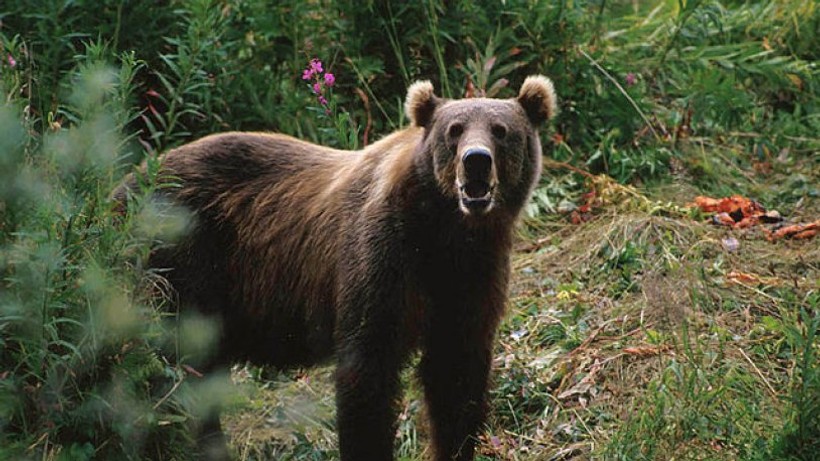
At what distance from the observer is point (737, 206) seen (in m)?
7.19

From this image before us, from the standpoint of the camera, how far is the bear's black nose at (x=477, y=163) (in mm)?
4879

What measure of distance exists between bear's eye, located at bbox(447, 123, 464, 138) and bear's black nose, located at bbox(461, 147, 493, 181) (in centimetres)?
24

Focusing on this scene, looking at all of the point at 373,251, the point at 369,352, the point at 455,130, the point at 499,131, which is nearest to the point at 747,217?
the point at 499,131

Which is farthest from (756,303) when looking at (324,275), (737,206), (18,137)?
(18,137)

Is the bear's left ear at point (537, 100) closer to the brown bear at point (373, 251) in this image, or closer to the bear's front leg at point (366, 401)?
the brown bear at point (373, 251)

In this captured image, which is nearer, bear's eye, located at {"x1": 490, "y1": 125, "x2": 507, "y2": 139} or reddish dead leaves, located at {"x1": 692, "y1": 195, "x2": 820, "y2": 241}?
bear's eye, located at {"x1": 490, "y1": 125, "x2": 507, "y2": 139}

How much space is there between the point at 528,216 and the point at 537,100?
2071mm

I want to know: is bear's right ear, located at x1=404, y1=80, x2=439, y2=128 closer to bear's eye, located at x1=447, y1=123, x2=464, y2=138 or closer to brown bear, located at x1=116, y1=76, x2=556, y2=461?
brown bear, located at x1=116, y1=76, x2=556, y2=461

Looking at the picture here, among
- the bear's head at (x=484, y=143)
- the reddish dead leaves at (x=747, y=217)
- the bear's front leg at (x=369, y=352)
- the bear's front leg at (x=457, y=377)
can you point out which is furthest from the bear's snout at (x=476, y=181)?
the reddish dead leaves at (x=747, y=217)

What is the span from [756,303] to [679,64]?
278 centimetres

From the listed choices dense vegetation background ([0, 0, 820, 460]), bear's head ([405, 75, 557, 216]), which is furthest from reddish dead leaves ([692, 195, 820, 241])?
bear's head ([405, 75, 557, 216])

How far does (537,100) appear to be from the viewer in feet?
17.9

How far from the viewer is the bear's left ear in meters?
5.44

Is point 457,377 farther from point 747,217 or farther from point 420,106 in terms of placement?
point 747,217
